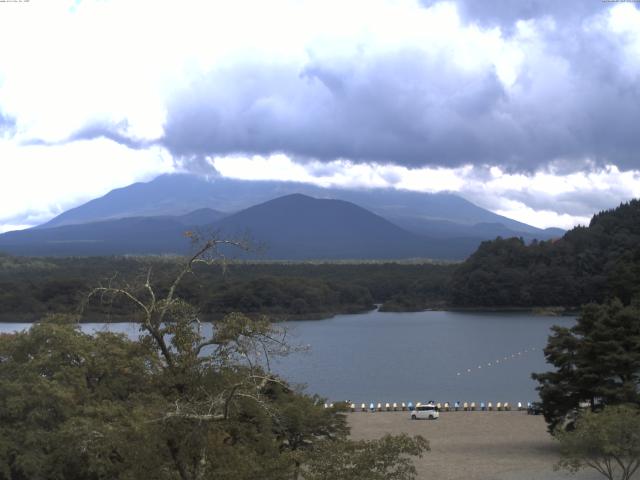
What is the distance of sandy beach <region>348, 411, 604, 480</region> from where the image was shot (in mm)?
16891

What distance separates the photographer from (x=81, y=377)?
14.0m

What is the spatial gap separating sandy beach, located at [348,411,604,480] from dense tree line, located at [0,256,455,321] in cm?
2654

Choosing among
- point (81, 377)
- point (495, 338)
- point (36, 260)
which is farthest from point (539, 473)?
point (36, 260)

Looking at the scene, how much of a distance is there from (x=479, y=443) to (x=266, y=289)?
4816cm

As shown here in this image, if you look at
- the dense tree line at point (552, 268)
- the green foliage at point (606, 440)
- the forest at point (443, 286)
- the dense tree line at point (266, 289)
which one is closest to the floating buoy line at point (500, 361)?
the dense tree line at point (266, 289)

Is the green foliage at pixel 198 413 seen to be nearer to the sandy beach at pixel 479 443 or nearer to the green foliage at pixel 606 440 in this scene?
the green foliage at pixel 606 440

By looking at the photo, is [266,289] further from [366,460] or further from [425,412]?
[366,460]

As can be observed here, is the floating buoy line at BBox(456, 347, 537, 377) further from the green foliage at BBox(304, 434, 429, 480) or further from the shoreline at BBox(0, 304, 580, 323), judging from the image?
the green foliage at BBox(304, 434, 429, 480)

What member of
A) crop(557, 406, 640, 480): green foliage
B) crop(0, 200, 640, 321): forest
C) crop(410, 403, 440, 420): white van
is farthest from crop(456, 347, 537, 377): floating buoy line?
crop(557, 406, 640, 480): green foliage

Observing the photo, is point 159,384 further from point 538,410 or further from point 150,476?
point 538,410

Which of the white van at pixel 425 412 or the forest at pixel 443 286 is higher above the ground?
the forest at pixel 443 286

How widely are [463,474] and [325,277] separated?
243 feet

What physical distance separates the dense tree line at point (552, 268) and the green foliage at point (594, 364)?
161ft

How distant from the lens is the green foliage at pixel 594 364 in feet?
60.2
